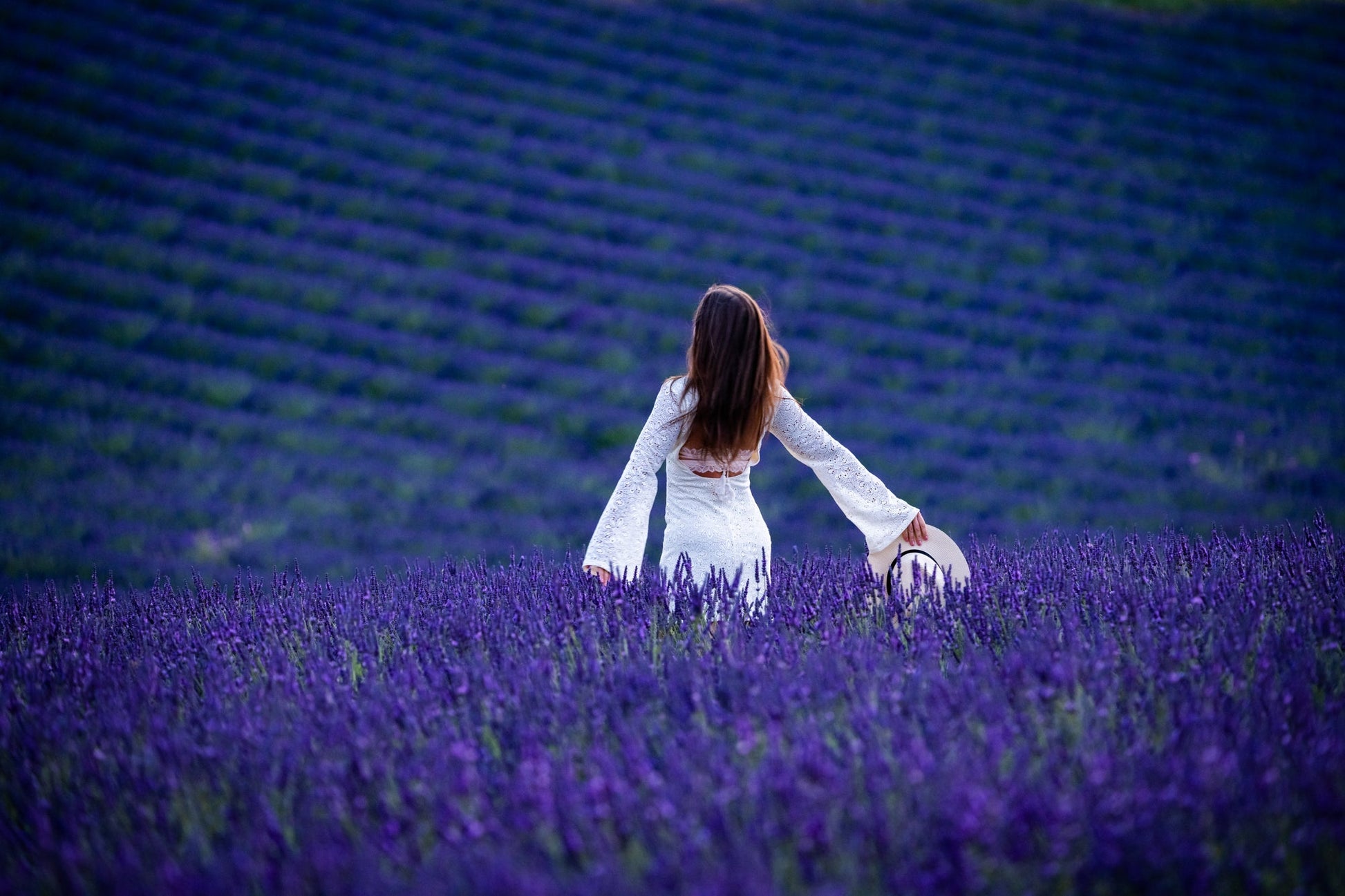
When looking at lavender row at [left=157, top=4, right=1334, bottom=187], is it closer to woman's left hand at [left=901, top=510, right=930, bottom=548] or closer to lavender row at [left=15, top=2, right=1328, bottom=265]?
lavender row at [left=15, top=2, right=1328, bottom=265]

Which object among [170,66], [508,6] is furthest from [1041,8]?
[170,66]

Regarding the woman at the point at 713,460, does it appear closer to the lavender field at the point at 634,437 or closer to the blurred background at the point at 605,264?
the lavender field at the point at 634,437

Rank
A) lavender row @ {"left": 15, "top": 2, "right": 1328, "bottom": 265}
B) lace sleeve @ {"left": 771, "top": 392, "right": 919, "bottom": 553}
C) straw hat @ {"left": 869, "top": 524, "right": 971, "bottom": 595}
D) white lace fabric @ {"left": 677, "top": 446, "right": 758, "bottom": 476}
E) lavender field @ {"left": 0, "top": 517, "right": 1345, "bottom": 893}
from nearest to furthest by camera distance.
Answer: lavender field @ {"left": 0, "top": 517, "right": 1345, "bottom": 893}
straw hat @ {"left": 869, "top": 524, "right": 971, "bottom": 595}
white lace fabric @ {"left": 677, "top": 446, "right": 758, "bottom": 476}
lace sleeve @ {"left": 771, "top": 392, "right": 919, "bottom": 553}
lavender row @ {"left": 15, "top": 2, "right": 1328, "bottom": 265}

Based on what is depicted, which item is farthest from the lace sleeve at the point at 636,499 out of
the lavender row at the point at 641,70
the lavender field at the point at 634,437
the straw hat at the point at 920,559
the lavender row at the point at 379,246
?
the lavender row at the point at 641,70

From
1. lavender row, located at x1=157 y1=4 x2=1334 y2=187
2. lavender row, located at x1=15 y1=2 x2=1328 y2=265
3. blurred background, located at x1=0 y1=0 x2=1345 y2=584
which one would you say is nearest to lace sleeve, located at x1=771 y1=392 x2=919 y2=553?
blurred background, located at x1=0 y1=0 x2=1345 y2=584

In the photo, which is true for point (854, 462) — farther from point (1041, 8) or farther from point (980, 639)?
point (1041, 8)

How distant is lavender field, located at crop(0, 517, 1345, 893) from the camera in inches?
61.3

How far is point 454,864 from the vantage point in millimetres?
1549

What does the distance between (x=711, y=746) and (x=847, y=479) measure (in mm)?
1675

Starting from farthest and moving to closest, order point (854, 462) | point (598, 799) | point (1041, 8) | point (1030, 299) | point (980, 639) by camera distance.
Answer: point (1041, 8) < point (1030, 299) < point (854, 462) < point (980, 639) < point (598, 799)

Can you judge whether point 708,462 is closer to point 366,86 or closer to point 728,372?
point 728,372

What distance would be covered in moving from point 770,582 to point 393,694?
3.70 feet

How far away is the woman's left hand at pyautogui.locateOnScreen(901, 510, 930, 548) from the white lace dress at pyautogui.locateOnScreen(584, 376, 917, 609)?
2 cm

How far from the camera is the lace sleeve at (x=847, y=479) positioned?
3322 millimetres
